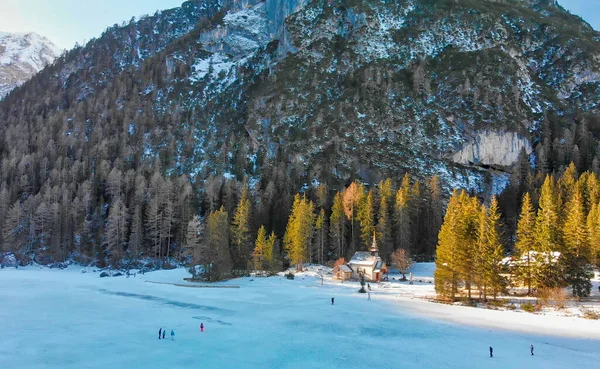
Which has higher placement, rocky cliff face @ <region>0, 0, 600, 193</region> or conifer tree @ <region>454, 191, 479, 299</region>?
rocky cliff face @ <region>0, 0, 600, 193</region>

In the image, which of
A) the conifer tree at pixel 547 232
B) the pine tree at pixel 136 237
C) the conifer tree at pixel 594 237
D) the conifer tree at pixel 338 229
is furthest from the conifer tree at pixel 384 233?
the pine tree at pixel 136 237

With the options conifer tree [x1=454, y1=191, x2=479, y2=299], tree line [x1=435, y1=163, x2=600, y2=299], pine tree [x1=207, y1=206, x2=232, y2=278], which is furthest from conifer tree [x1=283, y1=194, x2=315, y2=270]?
conifer tree [x1=454, y1=191, x2=479, y2=299]

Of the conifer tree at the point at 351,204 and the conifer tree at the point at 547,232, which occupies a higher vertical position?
the conifer tree at the point at 351,204

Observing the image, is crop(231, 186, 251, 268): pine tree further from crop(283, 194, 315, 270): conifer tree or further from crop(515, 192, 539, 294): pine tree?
crop(515, 192, 539, 294): pine tree

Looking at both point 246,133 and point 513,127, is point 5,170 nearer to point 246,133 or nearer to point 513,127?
point 246,133

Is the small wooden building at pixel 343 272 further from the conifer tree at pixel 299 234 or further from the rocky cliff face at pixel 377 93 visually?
the rocky cliff face at pixel 377 93

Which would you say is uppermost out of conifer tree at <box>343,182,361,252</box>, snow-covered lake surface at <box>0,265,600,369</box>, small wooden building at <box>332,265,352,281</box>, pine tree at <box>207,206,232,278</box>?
conifer tree at <box>343,182,361,252</box>
